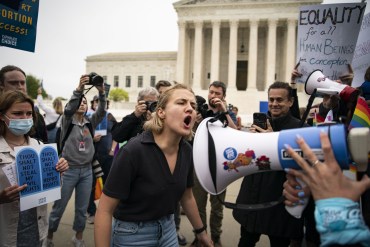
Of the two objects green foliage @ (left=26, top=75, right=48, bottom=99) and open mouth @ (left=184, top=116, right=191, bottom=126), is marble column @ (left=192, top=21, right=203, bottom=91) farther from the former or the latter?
green foliage @ (left=26, top=75, right=48, bottom=99)

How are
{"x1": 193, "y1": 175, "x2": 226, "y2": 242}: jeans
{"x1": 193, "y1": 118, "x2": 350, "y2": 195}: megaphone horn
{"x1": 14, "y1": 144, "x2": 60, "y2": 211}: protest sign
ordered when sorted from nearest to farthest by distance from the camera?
{"x1": 193, "y1": 118, "x2": 350, "y2": 195}: megaphone horn → {"x1": 14, "y1": 144, "x2": 60, "y2": 211}: protest sign → {"x1": 193, "y1": 175, "x2": 226, "y2": 242}: jeans

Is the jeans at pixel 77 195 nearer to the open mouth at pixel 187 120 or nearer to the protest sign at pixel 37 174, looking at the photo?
the protest sign at pixel 37 174

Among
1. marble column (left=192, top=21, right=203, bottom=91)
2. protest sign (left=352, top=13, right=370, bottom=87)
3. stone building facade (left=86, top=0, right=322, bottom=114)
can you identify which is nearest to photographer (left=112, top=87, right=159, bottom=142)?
protest sign (left=352, top=13, right=370, bottom=87)

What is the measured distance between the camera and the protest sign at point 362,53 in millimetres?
3726

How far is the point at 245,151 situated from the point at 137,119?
2.53 metres

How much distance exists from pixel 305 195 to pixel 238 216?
1792 millimetres

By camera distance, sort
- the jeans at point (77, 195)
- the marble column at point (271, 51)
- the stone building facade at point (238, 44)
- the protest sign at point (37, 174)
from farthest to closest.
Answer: the marble column at point (271, 51)
the stone building facade at point (238, 44)
the jeans at point (77, 195)
the protest sign at point (37, 174)

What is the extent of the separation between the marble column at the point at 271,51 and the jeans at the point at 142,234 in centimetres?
3955

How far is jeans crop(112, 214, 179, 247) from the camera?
6.73ft

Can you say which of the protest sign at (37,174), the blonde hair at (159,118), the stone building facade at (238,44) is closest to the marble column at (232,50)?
the stone building facade at (238,44)

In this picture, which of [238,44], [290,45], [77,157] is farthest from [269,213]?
[238,44]

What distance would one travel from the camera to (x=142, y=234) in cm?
207

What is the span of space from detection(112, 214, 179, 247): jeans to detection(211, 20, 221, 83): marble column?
40161mm

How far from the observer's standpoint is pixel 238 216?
3051 mm
